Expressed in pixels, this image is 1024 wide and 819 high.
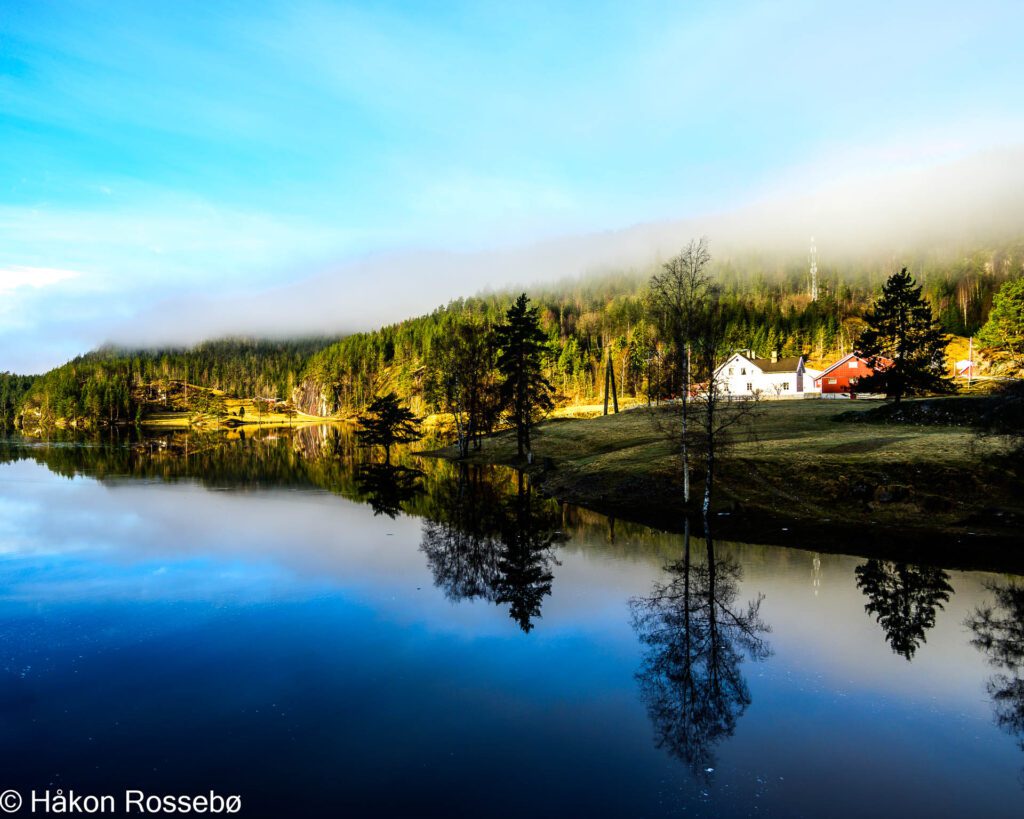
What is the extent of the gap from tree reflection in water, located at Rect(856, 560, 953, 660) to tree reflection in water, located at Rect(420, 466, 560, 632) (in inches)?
488

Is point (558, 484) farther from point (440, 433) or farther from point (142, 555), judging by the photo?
point (440, 433)

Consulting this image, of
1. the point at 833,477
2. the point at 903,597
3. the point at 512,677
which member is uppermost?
the point at 833,477

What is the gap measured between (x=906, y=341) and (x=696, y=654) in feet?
196

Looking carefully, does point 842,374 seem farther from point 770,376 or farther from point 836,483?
point 836,483

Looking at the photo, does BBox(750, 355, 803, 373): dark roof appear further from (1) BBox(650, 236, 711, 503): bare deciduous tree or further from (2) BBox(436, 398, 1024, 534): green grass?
(1) BBox(650, 236, 711, 503): bare deciduous tree

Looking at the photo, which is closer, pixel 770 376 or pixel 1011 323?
pixel 1011 323

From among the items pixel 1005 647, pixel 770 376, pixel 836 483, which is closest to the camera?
pixel 1005 647

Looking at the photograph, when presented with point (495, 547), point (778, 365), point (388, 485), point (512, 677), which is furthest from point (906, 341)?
point (778, 365)

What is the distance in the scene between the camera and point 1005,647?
19.8 meters

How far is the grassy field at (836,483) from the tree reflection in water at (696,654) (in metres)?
10.2

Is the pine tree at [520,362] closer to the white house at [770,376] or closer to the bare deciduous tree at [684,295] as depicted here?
the bare deciduous tree at [684,295]

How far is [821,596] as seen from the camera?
81.3ft

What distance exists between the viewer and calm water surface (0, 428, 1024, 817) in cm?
1295

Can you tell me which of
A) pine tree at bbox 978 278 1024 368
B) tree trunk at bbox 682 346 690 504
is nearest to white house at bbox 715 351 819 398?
pine tree at bbox 978 278 1024 368
